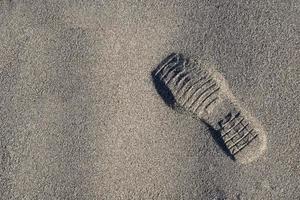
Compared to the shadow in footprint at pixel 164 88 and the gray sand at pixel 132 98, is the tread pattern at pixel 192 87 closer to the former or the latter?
the shadow in footprint at pixel 164 88

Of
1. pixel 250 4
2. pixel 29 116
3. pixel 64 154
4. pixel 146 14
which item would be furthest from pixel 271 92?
pixel 29 116

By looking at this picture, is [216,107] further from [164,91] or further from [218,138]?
[164,91]

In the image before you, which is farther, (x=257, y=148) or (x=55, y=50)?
(x=55, y=50)

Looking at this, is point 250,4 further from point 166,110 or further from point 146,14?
point 166,110

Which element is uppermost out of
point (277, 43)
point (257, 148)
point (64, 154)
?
point (277, 43)

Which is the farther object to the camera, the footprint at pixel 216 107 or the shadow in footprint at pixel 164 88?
the shadow in footprint at pixel 164 88

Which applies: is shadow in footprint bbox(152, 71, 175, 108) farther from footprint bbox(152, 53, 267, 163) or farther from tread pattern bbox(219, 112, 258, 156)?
tread pattern bbox(219, 112, 258, 156)

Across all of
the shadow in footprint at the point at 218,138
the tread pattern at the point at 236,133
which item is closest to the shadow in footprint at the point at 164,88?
the shadow in footprint at the point at 218,138
